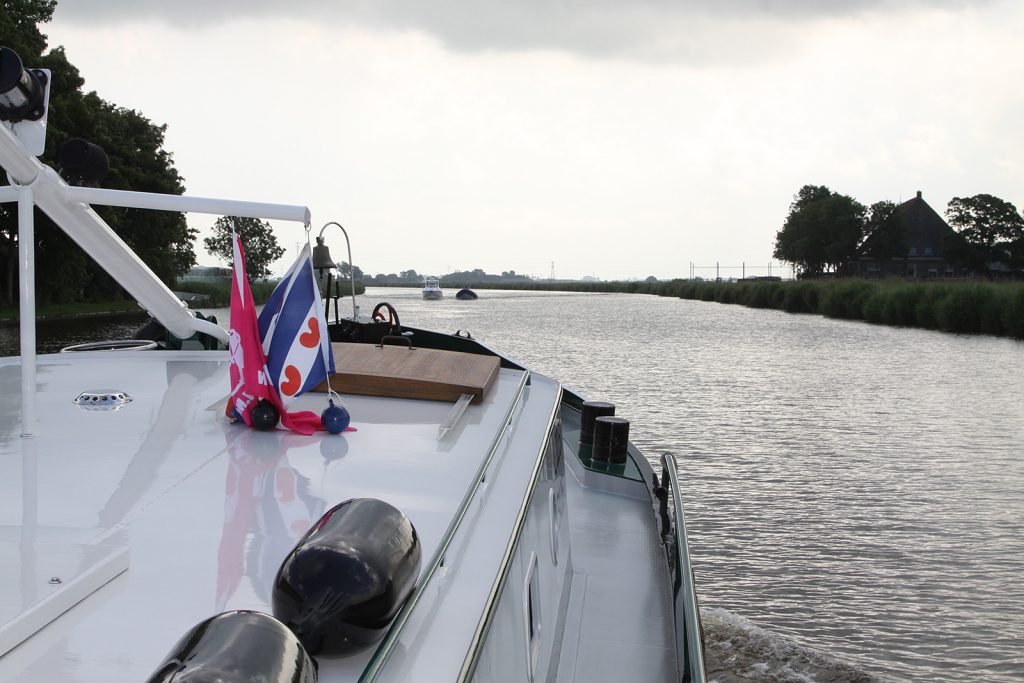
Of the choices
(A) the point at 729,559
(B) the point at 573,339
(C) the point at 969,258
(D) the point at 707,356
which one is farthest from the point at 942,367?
(C) the point at 969,258

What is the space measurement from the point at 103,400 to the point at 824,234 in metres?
97.9

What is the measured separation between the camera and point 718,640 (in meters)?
6.63

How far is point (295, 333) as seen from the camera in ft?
11.3

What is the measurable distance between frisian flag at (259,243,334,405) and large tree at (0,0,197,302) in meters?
26.3

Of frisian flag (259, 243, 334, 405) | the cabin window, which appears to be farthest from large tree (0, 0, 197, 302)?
the cabin window

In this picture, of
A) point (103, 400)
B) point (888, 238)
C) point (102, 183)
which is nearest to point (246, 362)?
point (103, 400)

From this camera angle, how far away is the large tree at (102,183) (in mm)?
30500

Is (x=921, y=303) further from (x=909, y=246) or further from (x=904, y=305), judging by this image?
(x=909, y=246)

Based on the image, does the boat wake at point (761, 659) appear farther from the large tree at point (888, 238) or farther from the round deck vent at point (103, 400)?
the large tree at point (888, 238)

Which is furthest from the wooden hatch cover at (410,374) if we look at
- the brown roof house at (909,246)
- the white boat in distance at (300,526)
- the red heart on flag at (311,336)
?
the brown roof house at (909,246)

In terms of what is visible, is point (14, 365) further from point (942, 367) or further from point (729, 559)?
point (942, 367)

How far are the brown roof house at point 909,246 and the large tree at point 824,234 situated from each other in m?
2.04

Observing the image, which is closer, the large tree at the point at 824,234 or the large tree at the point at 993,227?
the large tree at the point at 993,227

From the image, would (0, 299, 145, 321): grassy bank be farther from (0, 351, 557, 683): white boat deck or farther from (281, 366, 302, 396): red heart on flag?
(281, 366, 302, 396): red heart on flag
